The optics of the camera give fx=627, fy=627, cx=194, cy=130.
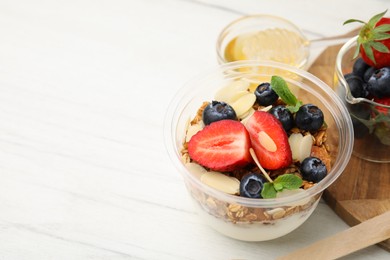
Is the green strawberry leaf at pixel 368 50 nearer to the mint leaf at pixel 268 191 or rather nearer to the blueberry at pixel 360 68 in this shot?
the blueberry at pixel 360 68

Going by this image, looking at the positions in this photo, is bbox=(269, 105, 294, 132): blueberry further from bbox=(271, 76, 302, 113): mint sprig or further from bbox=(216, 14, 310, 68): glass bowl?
bbox=(216, 14, 310, 68): glass bowl

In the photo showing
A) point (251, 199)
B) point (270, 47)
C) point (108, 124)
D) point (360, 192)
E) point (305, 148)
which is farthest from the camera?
point (270, 47)

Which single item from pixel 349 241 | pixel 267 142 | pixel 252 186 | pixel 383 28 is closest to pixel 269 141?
pixel 267 142

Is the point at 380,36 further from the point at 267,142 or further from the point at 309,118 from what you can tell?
the point at 267,142

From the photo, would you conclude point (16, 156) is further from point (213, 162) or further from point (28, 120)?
point (213, 162)

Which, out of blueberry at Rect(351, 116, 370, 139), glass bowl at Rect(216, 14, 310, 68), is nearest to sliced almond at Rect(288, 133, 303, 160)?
blueberry at Rect(351, 116, 370, 139)

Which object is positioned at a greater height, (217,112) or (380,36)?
(380,36)

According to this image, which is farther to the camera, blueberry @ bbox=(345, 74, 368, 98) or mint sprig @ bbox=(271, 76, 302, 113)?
blueberry @ bbox=(345, 74, 368, 98)
